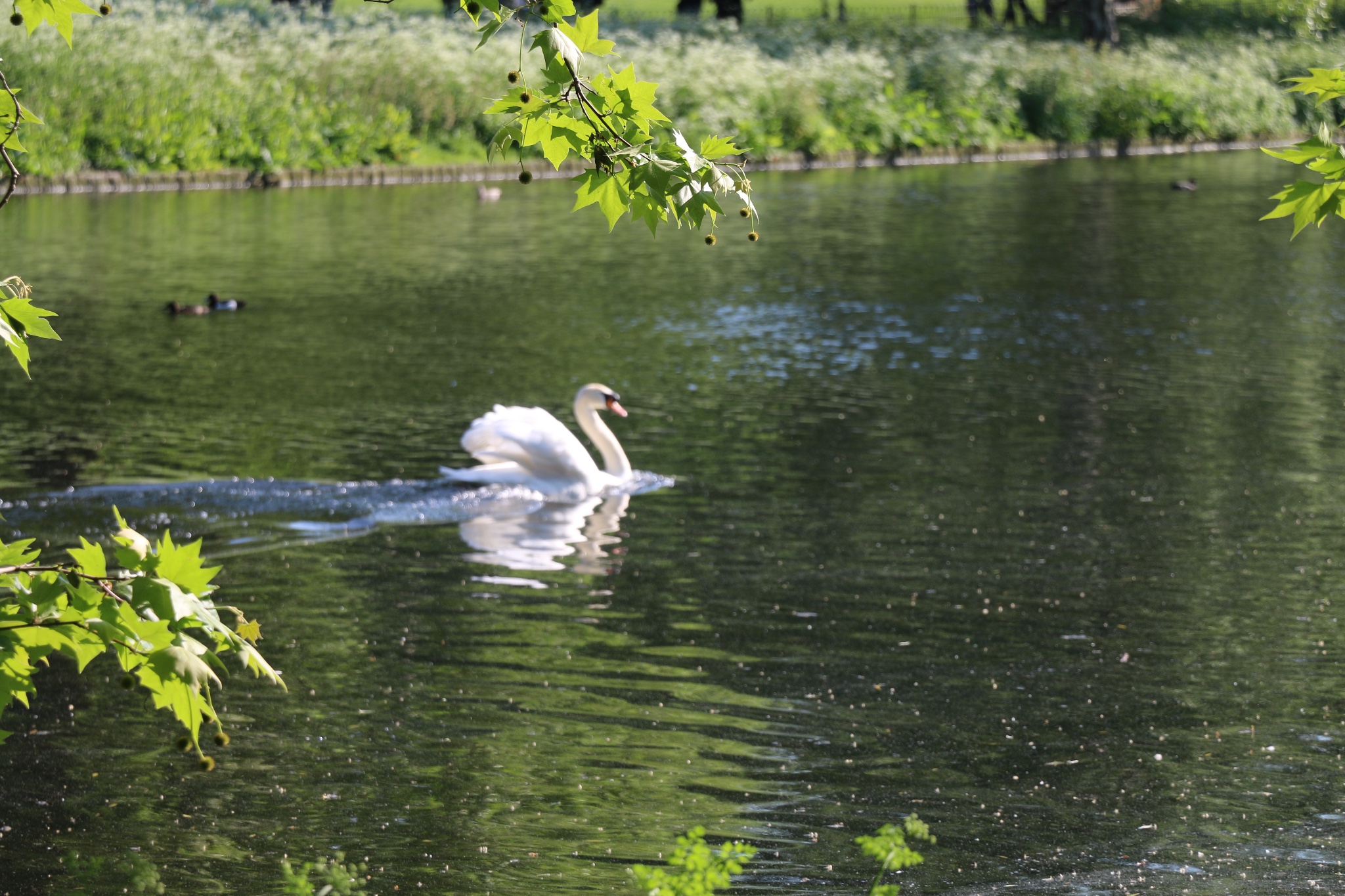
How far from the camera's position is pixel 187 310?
20.4 meters

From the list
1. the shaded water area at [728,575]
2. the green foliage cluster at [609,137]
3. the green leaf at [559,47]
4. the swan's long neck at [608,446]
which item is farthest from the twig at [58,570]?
the swan's long neck at [608,446]

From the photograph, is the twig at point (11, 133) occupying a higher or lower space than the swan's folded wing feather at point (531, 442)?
higher


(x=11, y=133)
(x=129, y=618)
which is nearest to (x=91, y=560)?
(x=129, y=618)

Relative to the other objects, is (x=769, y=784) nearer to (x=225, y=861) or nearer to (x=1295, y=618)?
(x=225, y=861)

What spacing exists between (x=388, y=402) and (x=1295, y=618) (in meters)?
8.71

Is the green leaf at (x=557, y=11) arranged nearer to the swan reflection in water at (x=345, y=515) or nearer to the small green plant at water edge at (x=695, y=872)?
the small green plant at water edge at (x=695, y=872)

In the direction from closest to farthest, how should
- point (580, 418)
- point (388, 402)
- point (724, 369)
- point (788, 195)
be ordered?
point (580, 418)
point (388, 402)
point (724, 369)
point (788, 195)

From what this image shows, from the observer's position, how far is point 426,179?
35.1m

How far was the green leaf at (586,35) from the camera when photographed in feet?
15.6

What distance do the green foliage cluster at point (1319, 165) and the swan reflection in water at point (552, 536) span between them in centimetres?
651

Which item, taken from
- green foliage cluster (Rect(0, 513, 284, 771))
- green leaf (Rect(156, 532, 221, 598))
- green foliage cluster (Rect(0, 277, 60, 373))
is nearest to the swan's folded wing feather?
green foliage cluster (Rect(0, 277, 60, 373))

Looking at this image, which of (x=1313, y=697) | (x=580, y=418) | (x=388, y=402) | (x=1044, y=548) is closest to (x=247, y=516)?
(x=580, y=418)

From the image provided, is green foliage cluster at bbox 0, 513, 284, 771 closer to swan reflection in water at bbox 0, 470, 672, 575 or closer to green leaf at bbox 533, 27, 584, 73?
green leaf at bbox 533, 27, 584, 73

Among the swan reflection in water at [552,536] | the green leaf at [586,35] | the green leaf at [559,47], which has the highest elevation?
the green leaf at [586,35]
